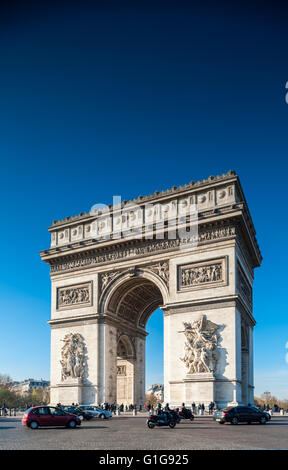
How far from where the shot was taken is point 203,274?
3341 centimetres

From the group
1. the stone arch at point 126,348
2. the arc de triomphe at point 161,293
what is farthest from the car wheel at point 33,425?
the stone arch at point 126,348

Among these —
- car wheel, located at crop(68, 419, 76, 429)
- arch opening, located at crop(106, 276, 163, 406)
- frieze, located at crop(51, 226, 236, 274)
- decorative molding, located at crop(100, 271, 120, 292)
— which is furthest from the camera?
arch opening, located at crop(106, 276, 163, 406)

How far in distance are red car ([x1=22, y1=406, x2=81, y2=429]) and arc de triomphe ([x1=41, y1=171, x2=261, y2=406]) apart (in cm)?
1140

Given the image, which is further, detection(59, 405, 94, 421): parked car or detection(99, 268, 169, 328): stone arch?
detection(99, 268, 169, 328): stone arch

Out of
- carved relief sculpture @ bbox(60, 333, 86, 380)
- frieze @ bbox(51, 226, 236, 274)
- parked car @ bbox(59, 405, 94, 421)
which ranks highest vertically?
frieze @ bbox(51, 226, 236, 274)

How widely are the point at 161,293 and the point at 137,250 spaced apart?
3845mm

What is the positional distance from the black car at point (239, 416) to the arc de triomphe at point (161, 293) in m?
→ 5.05

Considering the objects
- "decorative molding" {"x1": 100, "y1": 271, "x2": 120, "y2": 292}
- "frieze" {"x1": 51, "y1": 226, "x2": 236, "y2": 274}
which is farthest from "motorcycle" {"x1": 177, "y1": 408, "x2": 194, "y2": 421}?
"decorative molding" {"x1": 100, "y1": 271, "x2": 120, "y2": 292}

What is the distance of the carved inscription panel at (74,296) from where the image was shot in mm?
38219

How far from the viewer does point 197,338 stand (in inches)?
1261

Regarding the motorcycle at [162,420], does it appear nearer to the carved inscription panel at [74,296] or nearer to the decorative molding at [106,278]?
the decorative molding at [106,278]

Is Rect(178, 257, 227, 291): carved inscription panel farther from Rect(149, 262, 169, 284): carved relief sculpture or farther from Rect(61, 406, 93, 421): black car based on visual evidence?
Rect(61, 406, 93, 421): black car

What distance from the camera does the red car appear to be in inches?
857
